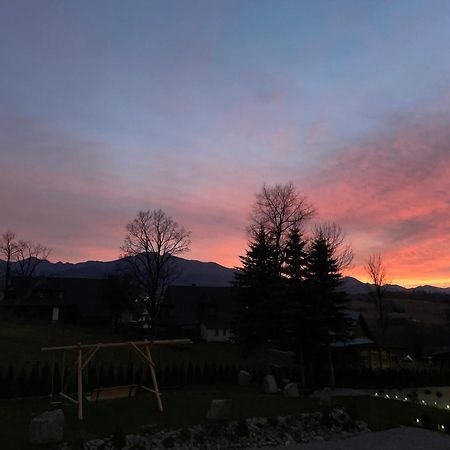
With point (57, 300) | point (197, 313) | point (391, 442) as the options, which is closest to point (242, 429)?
point (391, 442)

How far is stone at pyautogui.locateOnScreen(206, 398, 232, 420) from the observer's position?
1783 centimetres

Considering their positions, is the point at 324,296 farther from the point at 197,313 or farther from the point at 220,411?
the point at 197,313

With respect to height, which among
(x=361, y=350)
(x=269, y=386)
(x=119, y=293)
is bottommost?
(x=269, y=386)

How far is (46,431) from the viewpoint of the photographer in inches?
553

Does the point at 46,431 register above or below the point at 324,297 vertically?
below

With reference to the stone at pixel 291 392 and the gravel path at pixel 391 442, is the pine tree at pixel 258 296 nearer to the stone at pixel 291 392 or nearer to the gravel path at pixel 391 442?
the stone at pixel 291 392

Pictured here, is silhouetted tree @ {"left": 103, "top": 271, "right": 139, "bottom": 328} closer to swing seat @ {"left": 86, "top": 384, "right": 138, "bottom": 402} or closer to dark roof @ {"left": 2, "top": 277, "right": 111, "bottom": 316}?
dark roof @ {"left": 2, "top": 277, "right": 111, "bottom": 316}

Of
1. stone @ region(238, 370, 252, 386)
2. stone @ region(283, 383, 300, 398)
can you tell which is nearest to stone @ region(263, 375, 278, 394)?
stone @ region(283, 383, 300, 398)

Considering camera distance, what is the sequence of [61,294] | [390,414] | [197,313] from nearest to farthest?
[390,414] → [197,313] → [61,294]

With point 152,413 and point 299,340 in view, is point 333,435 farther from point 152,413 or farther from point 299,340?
point 299,340

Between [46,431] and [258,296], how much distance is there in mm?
25176

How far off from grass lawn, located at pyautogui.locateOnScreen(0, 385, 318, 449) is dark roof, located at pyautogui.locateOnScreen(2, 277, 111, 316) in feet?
128

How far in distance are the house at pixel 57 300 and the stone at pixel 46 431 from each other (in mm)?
45860

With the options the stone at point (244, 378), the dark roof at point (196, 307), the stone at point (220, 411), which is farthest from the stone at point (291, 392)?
the dark roof at point (196, 307)
